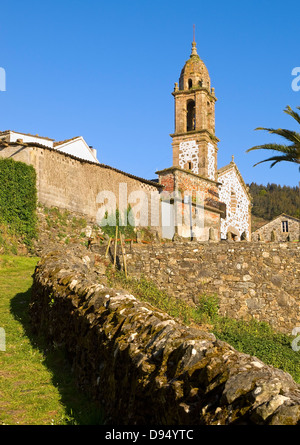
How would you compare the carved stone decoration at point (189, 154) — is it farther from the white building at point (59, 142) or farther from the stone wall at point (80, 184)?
the white building at point (59, 142)

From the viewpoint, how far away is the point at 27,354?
25.8ft

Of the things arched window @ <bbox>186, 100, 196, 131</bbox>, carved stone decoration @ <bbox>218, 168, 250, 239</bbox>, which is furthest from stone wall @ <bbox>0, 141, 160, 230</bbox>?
arched window @ <bbox>186, 100, 196, 131</bbox>

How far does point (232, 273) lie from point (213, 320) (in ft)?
6.52

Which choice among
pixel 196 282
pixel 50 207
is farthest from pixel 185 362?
pixel 50 207

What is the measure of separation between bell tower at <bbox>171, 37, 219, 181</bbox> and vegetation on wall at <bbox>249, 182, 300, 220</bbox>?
161 feet

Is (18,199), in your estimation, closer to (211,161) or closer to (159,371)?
(211,161)

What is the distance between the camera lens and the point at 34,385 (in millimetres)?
6457

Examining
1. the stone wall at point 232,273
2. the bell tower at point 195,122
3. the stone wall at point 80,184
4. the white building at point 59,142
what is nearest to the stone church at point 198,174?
the bell tower at point 195,122

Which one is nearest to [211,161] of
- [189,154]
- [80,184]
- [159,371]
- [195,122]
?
[189,154]

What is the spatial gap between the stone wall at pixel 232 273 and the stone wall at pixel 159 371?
33.7 feet

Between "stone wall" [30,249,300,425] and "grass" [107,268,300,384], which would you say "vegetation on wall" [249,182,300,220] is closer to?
"grass" [107,268,300,384]

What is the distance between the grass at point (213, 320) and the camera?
1484cm

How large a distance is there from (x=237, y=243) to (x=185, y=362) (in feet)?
47.3

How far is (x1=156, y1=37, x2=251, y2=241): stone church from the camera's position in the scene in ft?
99.0
